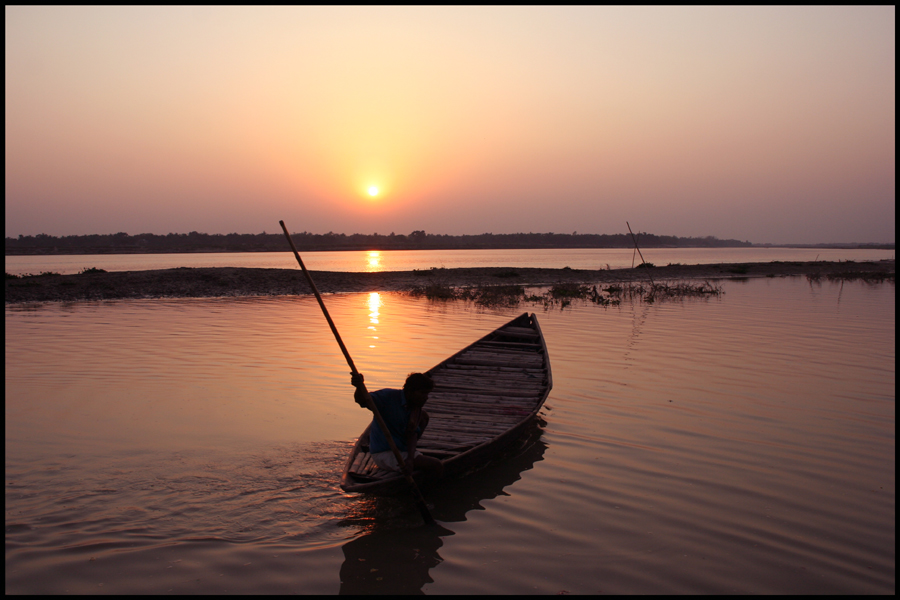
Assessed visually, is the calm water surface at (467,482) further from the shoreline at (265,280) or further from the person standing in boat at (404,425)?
the shoreline at (265,280)

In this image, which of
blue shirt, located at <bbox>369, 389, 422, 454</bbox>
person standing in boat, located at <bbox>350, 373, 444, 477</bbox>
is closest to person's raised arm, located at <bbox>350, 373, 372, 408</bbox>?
person standing in boat, located at <bbox>350, 373, 444, 477</bbox>

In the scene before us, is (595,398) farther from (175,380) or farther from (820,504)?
(175,380)

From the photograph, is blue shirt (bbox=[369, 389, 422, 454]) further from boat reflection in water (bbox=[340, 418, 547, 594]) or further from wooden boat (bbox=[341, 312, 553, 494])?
boat reflection in water (bbox=[340, 418, 547, 594])

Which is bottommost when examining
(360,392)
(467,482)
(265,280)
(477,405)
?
(467,482)

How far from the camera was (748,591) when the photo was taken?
4.19 metres

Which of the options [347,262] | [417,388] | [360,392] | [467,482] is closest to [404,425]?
[417,388]

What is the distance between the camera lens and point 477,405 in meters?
7.90

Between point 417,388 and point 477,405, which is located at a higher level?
point 417,388

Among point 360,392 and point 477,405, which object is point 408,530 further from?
point 477,405

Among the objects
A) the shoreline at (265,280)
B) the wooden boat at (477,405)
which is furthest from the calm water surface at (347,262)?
the wooden boat at (477,405)

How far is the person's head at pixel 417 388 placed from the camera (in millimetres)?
5367

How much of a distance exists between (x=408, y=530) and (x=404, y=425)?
3.01 feet

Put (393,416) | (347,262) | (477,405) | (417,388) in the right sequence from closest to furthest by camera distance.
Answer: (417,388) < (393,416) < (477,405) < (347,262)

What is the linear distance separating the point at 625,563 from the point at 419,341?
32.4ft
